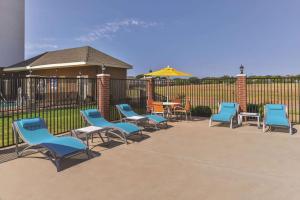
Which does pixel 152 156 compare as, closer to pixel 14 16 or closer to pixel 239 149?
pixel 239 149

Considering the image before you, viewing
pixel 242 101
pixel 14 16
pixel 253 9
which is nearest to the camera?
pixel 242 101

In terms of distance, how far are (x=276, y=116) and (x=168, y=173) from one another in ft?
→ 20.7

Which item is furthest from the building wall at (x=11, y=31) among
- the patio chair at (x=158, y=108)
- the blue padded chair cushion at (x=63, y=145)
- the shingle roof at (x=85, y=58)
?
the blue padded chair cushion at (x=63, y=145)

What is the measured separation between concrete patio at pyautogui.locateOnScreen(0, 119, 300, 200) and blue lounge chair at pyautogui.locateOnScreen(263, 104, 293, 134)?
1546 millimetres

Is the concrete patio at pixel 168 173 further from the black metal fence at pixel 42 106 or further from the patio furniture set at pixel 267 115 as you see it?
the black metal fence at pixel 42 106

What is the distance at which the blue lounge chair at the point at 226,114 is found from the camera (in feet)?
30.2

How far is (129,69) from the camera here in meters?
21.2

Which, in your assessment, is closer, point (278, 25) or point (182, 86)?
point (182, 86)

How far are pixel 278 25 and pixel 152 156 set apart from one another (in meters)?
20.9

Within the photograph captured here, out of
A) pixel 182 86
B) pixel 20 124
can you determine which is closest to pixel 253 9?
pixel 182 86

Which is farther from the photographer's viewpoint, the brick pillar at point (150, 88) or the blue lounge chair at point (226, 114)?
the brick pillar at point (150, 88)

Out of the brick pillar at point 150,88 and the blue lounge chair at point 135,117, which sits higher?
the brick pillar at point 150,88

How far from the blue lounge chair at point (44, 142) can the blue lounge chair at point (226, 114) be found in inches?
230

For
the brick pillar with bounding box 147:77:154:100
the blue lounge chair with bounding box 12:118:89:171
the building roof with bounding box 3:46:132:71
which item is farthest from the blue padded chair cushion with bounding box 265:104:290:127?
the building roof with bounding box 3:46:132:71
